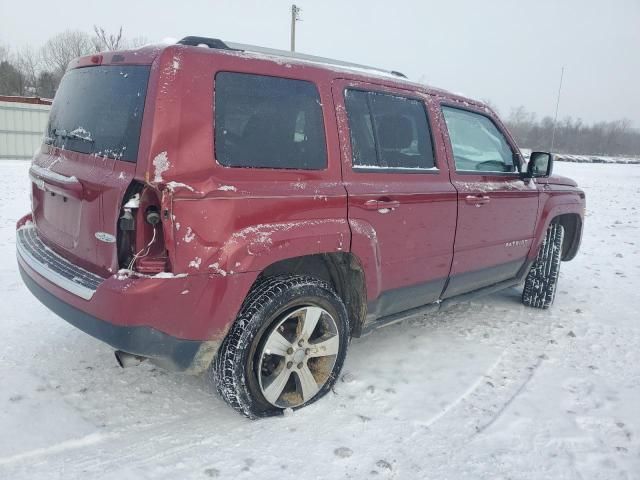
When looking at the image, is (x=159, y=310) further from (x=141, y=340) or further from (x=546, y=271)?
(x=546, y=271)

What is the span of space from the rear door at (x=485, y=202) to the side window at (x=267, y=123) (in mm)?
1278

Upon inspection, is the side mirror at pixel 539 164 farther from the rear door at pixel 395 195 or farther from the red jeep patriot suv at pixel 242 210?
the rear door at pixel 395 195

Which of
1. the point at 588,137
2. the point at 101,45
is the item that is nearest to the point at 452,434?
the point at 101,45

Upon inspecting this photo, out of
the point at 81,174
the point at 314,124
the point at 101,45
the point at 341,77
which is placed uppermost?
the point at 101,45

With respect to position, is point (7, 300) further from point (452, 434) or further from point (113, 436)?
point (452, 434)

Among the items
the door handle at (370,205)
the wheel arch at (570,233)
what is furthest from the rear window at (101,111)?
the wheel arch at (570,233)

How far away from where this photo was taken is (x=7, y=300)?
4.24 metres

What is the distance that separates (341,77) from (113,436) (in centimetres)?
227

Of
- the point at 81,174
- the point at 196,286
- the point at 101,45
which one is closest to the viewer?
the point at 196,286

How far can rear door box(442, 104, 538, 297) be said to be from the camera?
3.72 metres

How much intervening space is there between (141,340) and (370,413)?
1339mm

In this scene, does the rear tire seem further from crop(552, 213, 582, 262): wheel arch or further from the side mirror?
the side mirror

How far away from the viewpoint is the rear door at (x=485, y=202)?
3.72 metres

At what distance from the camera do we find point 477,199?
3738mm
